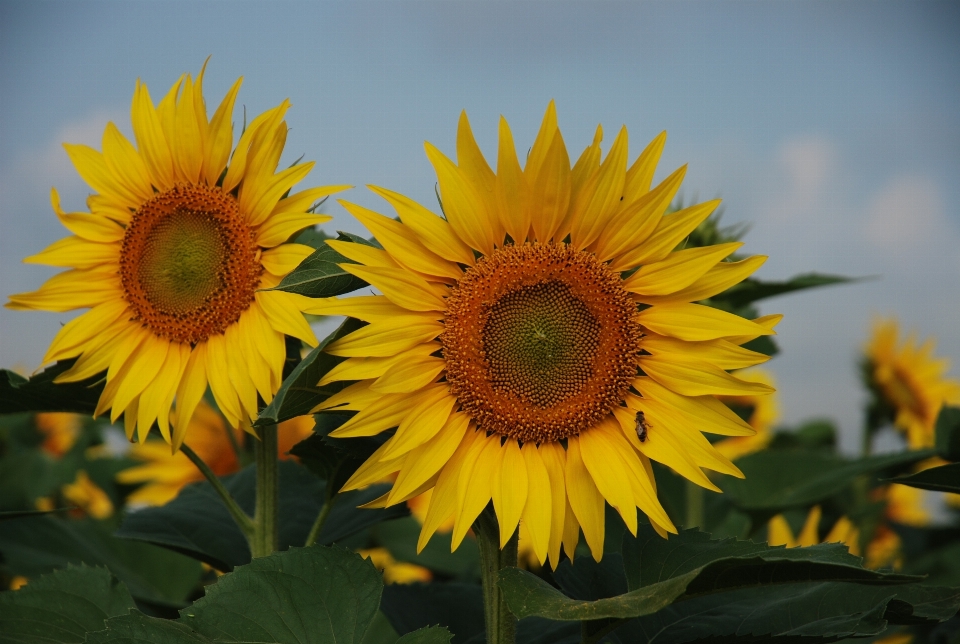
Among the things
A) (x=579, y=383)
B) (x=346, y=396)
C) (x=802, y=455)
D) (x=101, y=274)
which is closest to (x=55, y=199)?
(x=101, y=274)

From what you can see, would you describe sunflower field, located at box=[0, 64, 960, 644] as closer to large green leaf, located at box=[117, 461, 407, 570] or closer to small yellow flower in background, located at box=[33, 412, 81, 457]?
large green leaf, located at box=[117, 461, 407, 570]

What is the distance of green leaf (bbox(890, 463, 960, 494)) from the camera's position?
1748mm

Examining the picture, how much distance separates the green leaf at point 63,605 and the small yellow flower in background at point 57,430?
4.46m

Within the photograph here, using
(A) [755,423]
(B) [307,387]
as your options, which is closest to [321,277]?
(B) [307,387]

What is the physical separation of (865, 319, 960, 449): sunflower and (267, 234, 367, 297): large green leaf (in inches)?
161

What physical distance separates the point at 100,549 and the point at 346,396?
72.5 inches

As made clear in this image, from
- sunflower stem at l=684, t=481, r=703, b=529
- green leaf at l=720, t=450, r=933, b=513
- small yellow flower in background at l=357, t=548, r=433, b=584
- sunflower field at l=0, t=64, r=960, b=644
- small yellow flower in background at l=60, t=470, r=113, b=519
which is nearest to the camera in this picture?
sunflower field at l=0, t=64, r=960, b=644

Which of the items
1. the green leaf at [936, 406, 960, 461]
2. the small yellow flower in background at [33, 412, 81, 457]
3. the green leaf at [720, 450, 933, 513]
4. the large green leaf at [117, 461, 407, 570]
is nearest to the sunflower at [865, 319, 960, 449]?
the green leaf at [720, 450, 933, 513]

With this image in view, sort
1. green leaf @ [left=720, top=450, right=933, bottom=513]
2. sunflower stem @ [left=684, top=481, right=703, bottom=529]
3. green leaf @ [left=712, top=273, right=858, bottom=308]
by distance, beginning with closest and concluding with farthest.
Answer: green leaf @ [left=712, top=273, right=858, bottom=308] < sunflower stem @ [left=684, top=481, right=703, bottom=529] < green leaf @ [left=720, top=450, right=933, bottom=513]

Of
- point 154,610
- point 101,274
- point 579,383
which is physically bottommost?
point 154,610

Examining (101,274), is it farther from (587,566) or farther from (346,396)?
(587,566)

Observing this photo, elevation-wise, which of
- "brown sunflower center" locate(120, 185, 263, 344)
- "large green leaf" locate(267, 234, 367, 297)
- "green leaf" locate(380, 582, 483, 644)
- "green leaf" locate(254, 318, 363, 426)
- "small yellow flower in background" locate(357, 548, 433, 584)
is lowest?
"small yellow flower in background" locate(357, 548, 433, 584)

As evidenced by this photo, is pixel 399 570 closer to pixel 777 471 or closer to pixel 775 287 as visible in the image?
pixel 777 471

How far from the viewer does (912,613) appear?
61.6 inches
